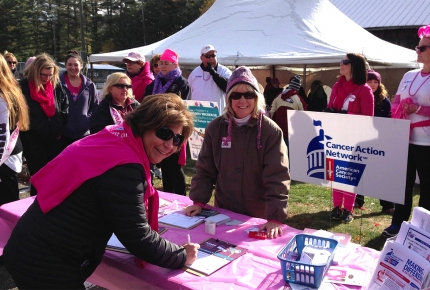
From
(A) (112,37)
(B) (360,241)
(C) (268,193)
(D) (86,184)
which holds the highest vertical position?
(A) (112,37)

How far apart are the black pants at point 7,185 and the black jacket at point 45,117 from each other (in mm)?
1155

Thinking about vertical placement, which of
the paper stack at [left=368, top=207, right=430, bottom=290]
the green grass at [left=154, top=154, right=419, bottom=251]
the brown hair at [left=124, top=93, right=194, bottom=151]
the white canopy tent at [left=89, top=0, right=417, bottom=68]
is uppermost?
the white canopy tent at [left=89, top=0, right=417, bottom=68]

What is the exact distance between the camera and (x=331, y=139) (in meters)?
3.45

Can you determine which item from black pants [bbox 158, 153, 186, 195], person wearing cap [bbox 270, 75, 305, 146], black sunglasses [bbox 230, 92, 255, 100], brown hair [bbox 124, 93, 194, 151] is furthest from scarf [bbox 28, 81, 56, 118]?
person wearing cap [bbox 270, 75, 305, 146]

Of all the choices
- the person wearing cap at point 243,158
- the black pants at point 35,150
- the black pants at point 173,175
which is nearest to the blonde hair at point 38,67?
the black pants at point 35,150

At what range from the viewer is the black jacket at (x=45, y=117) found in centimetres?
447

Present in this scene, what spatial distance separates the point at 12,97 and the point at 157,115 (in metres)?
1.82

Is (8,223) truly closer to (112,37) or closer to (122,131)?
(122,131)

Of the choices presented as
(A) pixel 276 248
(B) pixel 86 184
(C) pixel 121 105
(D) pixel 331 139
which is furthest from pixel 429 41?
(B) pixel 86 184

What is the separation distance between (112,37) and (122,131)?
45.6m

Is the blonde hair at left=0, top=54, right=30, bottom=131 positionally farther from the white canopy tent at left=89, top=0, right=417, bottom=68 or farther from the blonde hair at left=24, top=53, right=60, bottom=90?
the white canopy tent at left=89, top=0, right=417, bottom=68

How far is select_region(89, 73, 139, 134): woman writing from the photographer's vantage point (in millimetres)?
3984

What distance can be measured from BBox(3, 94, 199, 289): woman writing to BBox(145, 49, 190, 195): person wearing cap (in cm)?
298

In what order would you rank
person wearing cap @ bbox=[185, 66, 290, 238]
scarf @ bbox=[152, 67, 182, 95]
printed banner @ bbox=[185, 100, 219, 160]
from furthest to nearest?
1. printed banner @ bbox=[185, 100, 219, 160]
2. scarf @ bbox=[152, 67, 182, 95]
3. person wearing cap @ bbox=[185, 66, 290, 238]
